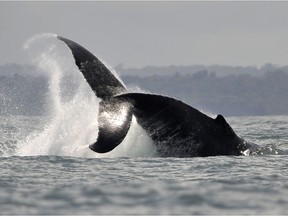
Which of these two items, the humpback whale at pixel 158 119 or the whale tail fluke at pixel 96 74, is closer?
the humpback whale at pixel 158 119

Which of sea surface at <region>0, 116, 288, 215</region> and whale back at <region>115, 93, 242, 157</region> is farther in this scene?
whale back at <region>115, 93, 242, 157</region>

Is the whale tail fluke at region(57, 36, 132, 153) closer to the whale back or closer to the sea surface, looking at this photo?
the whale back

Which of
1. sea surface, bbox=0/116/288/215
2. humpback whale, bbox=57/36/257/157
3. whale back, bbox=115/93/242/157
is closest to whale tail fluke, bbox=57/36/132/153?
humpback whale, bbox=57/36/257/157

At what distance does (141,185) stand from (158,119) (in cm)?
264

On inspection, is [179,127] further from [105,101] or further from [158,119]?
[105,101]

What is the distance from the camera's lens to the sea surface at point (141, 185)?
898 cm

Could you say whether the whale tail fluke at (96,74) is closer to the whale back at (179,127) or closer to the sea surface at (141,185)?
the whale back at (179,127)

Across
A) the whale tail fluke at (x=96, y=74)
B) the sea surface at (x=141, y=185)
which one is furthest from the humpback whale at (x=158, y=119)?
the sea surface at (x=141, y=185)

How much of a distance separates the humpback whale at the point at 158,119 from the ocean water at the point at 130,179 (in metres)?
0.27

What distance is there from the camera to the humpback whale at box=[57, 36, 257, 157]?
12.7m

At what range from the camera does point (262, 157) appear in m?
14.5

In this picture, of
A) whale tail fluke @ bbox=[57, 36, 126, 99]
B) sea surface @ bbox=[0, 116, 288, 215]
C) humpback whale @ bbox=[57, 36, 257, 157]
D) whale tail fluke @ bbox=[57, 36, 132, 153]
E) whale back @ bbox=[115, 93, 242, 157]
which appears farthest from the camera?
whale tail fluke @ bbox=[57, 36, 126, 99]

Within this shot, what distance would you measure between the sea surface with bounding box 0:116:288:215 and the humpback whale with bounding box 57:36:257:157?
0.31m

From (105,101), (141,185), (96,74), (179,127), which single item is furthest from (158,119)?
(141,185)
